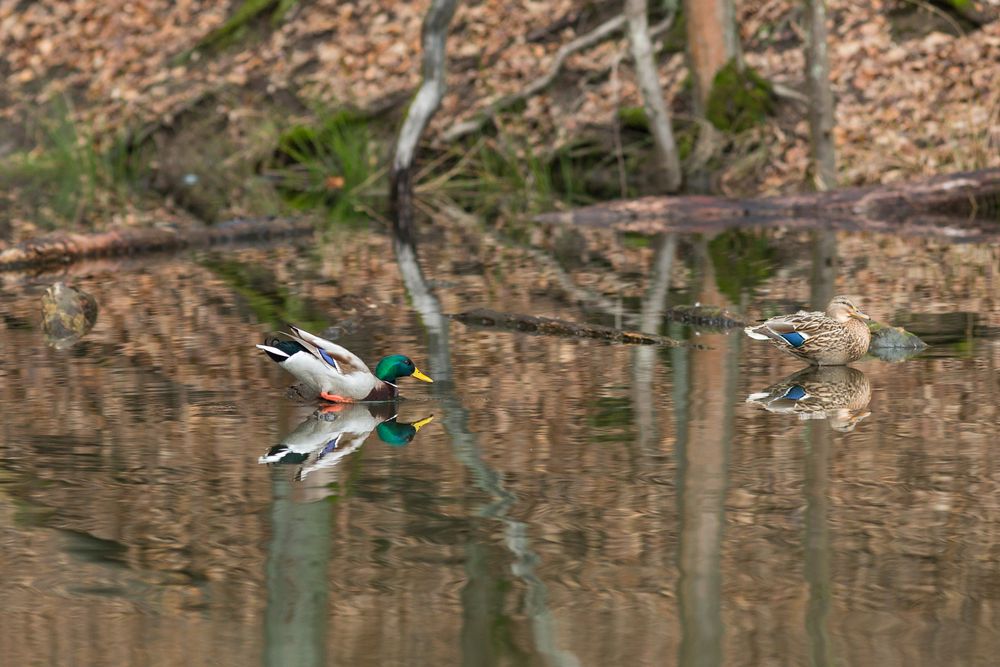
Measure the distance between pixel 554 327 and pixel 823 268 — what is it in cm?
376

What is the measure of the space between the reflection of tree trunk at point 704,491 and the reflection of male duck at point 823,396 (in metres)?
0.21

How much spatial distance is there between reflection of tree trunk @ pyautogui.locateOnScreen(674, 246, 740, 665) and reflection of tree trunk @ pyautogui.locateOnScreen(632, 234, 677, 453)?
14 cm

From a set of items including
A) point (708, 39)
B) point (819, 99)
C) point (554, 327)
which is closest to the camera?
point (554, 327)

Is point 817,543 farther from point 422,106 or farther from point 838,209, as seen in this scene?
point 422,106

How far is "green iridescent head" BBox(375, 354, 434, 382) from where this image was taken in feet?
25.7

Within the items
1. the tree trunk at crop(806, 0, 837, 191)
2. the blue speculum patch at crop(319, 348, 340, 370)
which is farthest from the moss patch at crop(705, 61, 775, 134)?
the blue speculum patch at crop(319, 348, 340, 370)

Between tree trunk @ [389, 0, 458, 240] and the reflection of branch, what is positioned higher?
tree trunk @ [389, 0, 458, 240]

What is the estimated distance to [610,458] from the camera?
6.53 metres

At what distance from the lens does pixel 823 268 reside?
12789mm

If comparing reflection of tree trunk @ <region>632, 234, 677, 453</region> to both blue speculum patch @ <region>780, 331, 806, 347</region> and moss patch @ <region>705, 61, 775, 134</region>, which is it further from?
moss patch @ <region>705, 61, 775, 134</region>

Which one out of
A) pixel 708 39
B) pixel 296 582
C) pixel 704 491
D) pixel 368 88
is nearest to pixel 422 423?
pixel 704 491

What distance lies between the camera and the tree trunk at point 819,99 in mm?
16562

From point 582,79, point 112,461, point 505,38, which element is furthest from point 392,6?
point 112,461

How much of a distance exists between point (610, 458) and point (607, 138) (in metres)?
15.3
